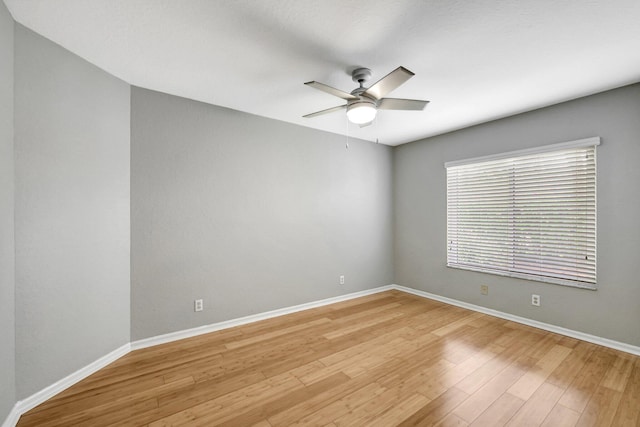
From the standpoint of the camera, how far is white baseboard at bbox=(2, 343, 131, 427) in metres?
1.60

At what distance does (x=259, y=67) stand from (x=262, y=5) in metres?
0.66

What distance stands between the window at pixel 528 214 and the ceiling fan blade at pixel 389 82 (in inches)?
86.7

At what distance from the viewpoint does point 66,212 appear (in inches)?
76.0

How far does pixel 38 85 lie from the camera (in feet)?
5.88

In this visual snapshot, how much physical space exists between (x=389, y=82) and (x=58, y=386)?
322 cm

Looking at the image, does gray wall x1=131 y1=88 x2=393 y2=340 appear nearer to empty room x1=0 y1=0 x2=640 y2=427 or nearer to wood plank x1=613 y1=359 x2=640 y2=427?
empty room x1=0 y1=0 x2=640 y2=427

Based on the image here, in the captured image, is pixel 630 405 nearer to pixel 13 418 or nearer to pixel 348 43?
pixel 348 43

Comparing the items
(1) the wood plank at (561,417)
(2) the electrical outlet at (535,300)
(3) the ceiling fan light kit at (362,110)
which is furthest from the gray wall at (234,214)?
(1) the wood plank at (561,417)

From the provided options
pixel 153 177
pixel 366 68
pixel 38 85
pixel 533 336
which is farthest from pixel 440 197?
pixel 38 85

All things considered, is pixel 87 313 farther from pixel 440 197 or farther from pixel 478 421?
pixel 440 197

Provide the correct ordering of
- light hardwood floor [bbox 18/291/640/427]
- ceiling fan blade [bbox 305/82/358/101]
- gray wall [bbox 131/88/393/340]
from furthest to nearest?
gray wall [bbox 131/88/393/340]
ceiling fan blade [bbox 305/82/358/101]
light hardwood floor [bbox 18/291/640/427]

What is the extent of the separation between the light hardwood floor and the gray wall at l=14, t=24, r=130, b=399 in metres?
0.32

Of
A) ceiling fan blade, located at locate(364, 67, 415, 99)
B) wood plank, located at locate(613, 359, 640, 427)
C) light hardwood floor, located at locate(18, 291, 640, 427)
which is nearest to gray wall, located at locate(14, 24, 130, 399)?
light hardwood floor, located at locate(18, 291, 640, 427)

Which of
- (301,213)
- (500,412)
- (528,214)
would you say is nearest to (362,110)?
(301,213)
